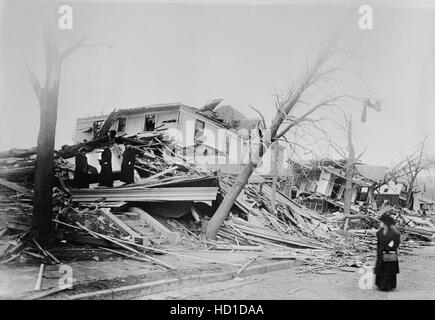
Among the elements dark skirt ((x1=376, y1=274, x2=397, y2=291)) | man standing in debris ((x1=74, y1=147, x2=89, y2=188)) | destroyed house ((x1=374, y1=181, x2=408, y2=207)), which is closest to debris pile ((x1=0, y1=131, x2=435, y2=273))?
man standing in debris ((x1=74, y1=147, x2=89, y2=188))

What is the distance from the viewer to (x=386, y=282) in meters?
7.10

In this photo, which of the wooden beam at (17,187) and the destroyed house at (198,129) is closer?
the wooden beam at (17,187)

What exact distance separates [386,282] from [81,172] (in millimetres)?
7972

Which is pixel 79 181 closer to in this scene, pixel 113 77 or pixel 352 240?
pixel 113 77

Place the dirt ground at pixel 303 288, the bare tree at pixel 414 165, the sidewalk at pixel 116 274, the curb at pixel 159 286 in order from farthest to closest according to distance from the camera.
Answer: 1. the bare tree at pixel 414 165
2. the dirt ground at pixel 303 288
3. the sidewalk at pixel 116 274
4. the curb at pixel 159 286

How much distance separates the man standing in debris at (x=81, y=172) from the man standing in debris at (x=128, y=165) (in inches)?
40.3

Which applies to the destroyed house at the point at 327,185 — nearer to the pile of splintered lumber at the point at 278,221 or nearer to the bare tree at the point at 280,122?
the pile of splintered lumber at the point at 278,221

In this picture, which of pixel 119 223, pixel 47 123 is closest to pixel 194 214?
pixel 119 223

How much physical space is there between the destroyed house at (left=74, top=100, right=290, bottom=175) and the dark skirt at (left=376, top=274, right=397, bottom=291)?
25.7 feet

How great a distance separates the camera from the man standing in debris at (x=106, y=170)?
36.4 feet

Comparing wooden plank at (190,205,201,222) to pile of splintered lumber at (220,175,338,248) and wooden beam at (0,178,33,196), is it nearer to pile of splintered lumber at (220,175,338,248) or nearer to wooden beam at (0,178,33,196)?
pile of splintered lumber at (220,175,338,248)

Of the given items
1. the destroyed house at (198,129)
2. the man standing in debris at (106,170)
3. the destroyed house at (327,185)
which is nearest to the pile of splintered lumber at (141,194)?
the man standing in debris at (106,170)
